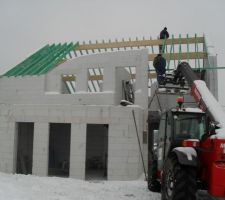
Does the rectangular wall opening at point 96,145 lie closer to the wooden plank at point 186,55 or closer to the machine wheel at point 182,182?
the wooden plank at point 186,55

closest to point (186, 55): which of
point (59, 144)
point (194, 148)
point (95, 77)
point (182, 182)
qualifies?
point (95, 77)

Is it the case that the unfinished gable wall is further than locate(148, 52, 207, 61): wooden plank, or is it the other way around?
locate(148, 52, 207, 61): wooden plank

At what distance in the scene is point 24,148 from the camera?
19.7 metres

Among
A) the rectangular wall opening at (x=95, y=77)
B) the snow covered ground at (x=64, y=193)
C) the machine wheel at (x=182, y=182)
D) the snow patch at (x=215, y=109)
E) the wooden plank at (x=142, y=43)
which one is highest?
the wooden plank at (x=142, y=43)

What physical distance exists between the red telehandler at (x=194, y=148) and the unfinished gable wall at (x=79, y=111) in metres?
5.99

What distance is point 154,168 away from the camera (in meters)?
9.54

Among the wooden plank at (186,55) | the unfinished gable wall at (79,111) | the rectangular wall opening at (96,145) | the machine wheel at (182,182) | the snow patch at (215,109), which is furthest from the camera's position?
the rectangular wall opening at (96,145)

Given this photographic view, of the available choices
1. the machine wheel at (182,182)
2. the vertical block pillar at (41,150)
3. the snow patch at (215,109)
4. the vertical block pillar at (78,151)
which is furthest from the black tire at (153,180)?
the vertical block pillar at (41,150)

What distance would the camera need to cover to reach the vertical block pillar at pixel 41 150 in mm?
14930

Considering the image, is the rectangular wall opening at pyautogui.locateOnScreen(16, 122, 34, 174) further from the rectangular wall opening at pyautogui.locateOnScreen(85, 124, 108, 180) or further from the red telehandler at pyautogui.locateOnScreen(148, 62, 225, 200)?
the red telehandler at pyautogui.locateOnScreen(148, 62, 225, 200)

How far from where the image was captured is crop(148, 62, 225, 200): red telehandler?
5.69m

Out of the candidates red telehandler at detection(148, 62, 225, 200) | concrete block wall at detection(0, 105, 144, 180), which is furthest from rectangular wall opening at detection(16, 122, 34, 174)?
red telehandler at detection(148, 62, 225, 200)

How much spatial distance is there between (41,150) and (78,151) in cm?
169

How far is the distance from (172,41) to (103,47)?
3972mm
